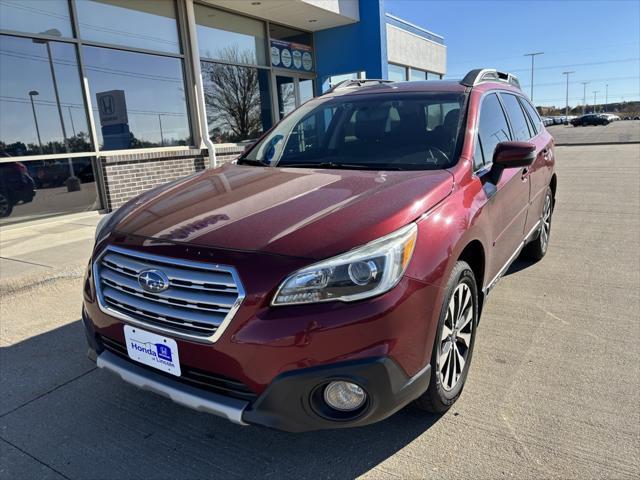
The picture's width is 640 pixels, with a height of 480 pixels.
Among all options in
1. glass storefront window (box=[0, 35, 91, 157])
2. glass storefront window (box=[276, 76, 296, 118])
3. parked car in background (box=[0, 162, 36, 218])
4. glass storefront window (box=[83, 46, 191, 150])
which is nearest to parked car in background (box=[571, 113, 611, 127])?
glass storefront window (box=[276, 76, 296, 118])

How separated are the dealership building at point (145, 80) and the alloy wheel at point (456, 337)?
699 cm

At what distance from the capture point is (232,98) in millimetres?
11297

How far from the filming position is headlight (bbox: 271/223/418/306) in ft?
6.54

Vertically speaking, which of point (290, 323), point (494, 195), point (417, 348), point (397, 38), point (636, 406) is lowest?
point (636, 406)

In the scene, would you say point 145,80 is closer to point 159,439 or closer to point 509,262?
point 509,262

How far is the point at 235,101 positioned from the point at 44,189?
503cm

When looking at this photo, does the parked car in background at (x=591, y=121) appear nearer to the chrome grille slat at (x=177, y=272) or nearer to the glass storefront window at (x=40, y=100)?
the glass storefront window at (x=40, y=100)

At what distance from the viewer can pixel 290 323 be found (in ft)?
6.44

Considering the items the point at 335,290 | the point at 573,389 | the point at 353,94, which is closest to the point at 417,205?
the point at 335,290

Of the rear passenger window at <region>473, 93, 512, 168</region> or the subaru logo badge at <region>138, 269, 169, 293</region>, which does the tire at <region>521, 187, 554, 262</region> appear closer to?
the rear passenger window at <region>473, 93, 512, 168</region>

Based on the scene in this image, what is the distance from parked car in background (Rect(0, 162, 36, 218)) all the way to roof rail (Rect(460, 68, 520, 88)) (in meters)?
6.54

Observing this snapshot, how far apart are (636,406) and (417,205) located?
5.41ft

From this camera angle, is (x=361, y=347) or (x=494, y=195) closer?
(x=361, y=347)

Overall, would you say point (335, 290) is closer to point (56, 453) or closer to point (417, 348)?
point (417, 348)
